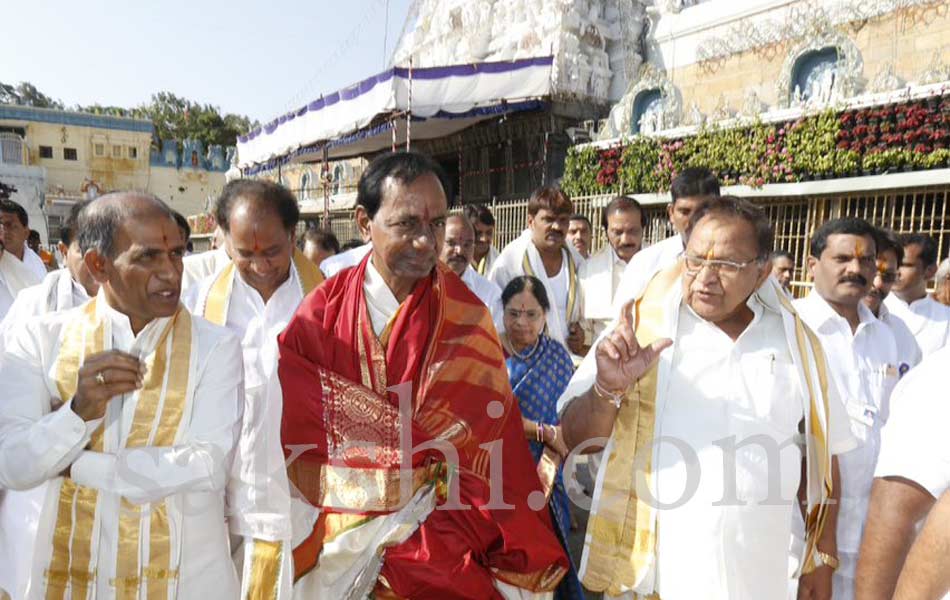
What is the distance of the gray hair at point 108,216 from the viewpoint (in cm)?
167

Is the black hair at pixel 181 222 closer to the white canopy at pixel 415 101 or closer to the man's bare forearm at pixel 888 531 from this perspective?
the man's bare forearm at pixel 888 531

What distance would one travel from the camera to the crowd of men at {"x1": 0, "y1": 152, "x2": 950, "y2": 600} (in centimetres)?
169

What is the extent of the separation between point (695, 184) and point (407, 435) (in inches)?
103

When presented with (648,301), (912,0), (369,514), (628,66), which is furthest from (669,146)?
(369,514)

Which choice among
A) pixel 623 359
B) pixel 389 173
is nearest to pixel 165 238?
pixel 389 173

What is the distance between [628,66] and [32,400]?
42.2ft

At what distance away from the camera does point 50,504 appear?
1.69m

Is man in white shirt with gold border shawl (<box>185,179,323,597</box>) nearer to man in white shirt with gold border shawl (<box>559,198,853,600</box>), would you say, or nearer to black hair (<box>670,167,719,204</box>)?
man in white shirt with gold border shawl (<box>559,198,853,600</box>)

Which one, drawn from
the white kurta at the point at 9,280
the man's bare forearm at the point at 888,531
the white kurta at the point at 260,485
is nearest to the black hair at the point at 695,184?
the man's bare forearm at the point at 888,531

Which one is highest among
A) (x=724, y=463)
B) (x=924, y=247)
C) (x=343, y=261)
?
(x=924, y=247)

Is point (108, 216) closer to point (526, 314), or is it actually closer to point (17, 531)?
point (17, 531)

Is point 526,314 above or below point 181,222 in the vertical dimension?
below

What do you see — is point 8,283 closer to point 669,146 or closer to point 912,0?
point 669,146

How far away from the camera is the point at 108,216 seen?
1.68 metres
